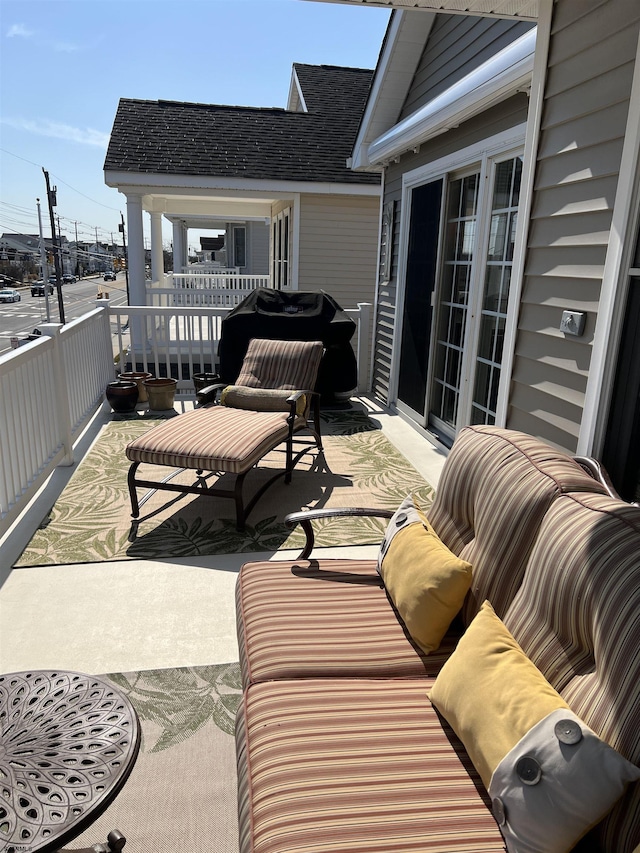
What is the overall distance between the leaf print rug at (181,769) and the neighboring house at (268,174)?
765 cm

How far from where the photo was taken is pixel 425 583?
6.28 ft

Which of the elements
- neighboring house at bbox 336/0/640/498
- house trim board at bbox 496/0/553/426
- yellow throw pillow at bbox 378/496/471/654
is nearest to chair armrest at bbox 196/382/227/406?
neighboring house at bbox 336/0/640/498

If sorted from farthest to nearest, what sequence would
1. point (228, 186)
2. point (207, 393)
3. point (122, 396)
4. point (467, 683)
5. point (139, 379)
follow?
point (228, 186), point (139, 379), point (122, 396), point (207, 393), point (467, 683)

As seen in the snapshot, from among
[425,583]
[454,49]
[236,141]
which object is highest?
[236,141]

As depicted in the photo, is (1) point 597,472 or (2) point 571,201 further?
(2) point 571,201

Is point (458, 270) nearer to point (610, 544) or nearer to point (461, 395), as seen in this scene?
point (461, 395)

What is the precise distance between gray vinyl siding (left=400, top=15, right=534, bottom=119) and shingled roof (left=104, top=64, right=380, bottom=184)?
3.75m

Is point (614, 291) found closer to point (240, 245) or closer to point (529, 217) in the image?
point (529, 217)

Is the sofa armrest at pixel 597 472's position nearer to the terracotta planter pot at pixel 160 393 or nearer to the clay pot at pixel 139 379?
the terracotta planter pot at pixel 160 393

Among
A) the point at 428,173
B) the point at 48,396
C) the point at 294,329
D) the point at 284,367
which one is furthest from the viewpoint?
the point at 294,329

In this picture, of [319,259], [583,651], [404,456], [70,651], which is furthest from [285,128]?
[583,651]

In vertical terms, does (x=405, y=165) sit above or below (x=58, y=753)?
above

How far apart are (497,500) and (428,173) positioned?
441 cm

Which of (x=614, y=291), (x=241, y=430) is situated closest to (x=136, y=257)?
(x=241, y=430)
